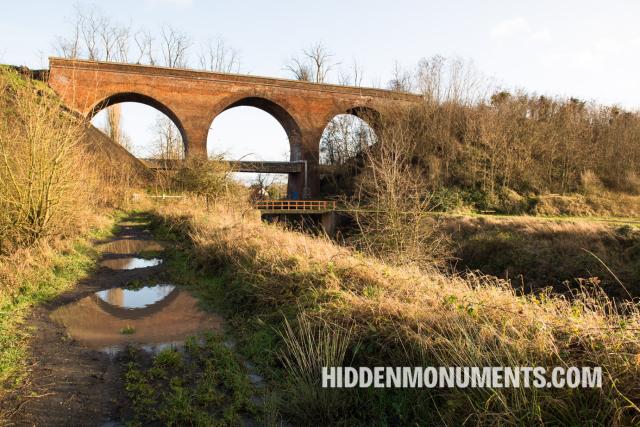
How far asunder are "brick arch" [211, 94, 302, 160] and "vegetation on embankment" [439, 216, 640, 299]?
64.5 ft

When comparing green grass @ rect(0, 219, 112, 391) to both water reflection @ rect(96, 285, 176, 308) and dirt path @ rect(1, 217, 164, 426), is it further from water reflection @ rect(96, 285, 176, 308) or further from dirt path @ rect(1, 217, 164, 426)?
water reflection @ rect(96, 285, 176, 308)

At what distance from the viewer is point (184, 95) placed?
3197 centimetres

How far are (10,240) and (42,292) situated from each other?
2507 millimetres

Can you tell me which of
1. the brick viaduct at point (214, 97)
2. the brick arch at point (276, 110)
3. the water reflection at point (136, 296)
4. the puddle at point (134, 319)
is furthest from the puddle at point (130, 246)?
the brick arch at point (276, 110)

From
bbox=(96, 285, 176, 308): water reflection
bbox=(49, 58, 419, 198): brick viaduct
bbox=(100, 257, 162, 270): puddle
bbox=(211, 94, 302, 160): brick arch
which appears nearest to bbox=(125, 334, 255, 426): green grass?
bbox=(96, 285, 176, 308): water reflection

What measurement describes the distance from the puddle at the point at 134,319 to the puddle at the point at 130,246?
4.57 metres

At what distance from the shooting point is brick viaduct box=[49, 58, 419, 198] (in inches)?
1154

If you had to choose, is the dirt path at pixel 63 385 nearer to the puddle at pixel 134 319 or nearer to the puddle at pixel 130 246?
the puddle at pixel 134 319

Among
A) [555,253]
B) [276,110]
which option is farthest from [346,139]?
[555,253]

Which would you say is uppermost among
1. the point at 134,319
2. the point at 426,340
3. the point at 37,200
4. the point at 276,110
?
the point at 276,110

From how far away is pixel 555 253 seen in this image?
14.7m

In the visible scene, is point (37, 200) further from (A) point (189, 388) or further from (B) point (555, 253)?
(B) point (555, 253)

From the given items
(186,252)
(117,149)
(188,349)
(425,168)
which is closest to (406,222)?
(186,252)

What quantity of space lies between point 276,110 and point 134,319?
30.6 meters
